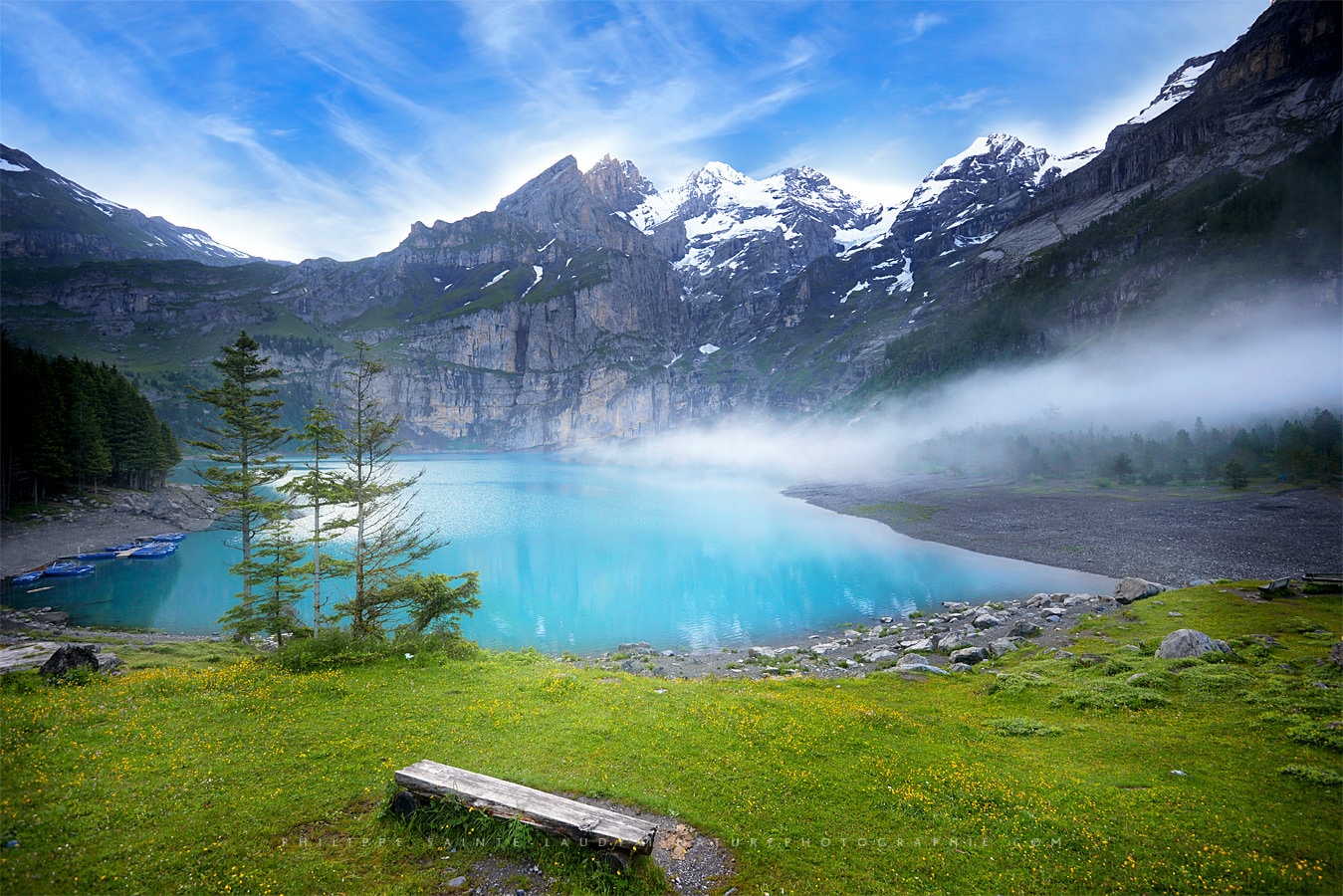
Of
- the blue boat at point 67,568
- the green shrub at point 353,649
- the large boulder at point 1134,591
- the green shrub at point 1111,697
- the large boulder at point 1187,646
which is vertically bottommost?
the blue boat at point 67,568

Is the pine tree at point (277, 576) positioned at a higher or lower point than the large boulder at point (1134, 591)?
higher

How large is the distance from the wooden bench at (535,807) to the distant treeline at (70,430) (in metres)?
69.1

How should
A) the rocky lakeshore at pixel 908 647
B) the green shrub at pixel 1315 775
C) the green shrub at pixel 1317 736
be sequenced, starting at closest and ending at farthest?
the green shrub at pixel 1315 775 → the green shrub at pixel 1317 736 → the rocky lakeshore at pixel 908 647

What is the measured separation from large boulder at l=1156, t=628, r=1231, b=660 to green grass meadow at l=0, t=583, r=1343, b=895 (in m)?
0.95

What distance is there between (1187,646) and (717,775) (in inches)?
710

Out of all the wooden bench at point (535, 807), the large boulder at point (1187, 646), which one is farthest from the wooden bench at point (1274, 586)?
the wooden bench at point (535, 807)

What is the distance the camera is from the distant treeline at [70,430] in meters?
50.0

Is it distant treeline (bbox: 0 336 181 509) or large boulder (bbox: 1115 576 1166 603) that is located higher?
distant treeline (bbox: 0 336 181 509)

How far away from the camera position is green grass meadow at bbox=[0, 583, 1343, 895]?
7020 millimetres

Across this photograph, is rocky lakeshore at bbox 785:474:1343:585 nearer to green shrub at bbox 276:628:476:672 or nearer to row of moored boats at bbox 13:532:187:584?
green shrub at bbox 276:628:476:672

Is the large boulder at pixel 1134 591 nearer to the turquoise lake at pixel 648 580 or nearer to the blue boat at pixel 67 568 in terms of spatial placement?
the turquoise lake at pixel 648 580

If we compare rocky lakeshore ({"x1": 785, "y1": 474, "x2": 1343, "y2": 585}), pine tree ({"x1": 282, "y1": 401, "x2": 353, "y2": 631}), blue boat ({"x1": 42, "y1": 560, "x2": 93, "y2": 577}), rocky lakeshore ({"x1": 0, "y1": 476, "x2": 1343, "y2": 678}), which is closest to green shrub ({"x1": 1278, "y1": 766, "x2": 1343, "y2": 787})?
rocky lakeshore ({"x1": 0, "y1": 476, "x2": 1343, "y2": 678})

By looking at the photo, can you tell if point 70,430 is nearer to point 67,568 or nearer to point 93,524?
point 93,524

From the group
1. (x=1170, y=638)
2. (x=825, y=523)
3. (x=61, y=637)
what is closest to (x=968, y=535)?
(x=825, y=523)
